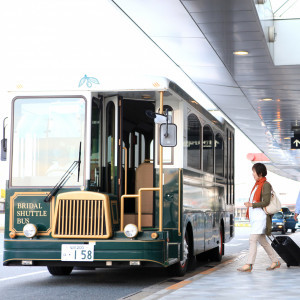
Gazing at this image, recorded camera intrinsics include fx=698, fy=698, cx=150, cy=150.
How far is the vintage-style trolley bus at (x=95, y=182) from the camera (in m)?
10.5

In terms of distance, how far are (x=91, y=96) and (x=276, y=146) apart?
3047cm

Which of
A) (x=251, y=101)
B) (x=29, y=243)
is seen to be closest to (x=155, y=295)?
(x=29, y=243)

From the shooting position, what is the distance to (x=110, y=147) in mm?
11297

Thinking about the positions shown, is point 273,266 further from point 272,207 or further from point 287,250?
point 272,207

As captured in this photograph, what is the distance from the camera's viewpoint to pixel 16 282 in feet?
39.4

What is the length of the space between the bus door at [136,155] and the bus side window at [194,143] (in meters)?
0.69

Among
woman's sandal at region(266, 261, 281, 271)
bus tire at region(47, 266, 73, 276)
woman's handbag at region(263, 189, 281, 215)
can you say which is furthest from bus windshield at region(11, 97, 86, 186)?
woman's sandal at region(266, 261, 281, 271)

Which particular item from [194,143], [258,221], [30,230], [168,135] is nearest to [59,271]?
[30,230]

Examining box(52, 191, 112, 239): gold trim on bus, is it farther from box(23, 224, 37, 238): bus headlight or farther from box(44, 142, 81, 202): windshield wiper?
box(23, 224, 37, 238): bus headlight

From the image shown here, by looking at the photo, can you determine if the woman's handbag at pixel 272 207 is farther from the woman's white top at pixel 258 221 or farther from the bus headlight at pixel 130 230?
the bus headlight at pixel 130 230

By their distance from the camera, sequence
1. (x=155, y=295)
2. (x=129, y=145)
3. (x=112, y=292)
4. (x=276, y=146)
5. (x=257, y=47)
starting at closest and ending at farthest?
(x=155, y=295), (x=112, y=292), (x=129, y=145), (x=257, y=47), (x=276, y=146)

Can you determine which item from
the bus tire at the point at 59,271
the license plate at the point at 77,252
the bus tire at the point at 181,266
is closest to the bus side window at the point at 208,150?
the bus tire at the point at 181,266

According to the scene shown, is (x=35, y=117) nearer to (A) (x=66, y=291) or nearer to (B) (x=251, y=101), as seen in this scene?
(A) (x=66, y=291)

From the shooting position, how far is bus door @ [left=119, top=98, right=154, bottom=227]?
11281mm
